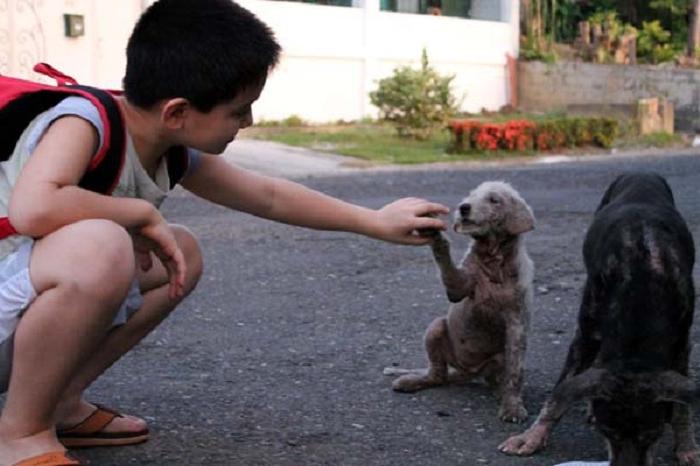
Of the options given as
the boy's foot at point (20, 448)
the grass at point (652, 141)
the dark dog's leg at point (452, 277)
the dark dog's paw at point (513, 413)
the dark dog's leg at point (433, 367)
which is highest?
the dark dog's leg at point (452, 277)

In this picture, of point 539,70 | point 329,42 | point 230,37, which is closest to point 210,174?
point 230,37

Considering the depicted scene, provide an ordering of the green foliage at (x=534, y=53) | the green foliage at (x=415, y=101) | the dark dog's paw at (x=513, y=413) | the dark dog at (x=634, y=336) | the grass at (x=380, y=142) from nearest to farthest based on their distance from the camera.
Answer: the dark dog at (x=634, y=336)
the dark dog's paw at (x=513, y=413)
the grass at (x=380, y=142)
the green foliage at (x=415, y=101)
the green foliage at (x=534, y=53)

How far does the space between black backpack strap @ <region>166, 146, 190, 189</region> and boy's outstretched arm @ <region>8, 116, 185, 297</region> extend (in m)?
0.41

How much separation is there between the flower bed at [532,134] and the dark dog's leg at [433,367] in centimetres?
1189

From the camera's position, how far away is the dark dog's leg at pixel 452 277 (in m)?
4.04

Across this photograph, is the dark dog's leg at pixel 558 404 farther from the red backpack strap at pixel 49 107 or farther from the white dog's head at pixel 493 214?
the red backpack strap at pixel 49 107

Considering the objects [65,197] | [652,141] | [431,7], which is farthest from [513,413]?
[431,7]

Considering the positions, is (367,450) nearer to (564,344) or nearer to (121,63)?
(564,344)

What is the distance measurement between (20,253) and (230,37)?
848 millimetres

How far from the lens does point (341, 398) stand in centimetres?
437

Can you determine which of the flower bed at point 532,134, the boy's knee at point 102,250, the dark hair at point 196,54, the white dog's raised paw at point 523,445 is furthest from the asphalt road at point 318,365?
the flower bed at point 532,134

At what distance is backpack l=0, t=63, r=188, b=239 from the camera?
325 centimetres

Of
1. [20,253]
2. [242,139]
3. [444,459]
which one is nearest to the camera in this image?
[20,253]

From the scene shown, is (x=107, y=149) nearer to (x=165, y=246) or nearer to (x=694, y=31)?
(x=165, y=246)
